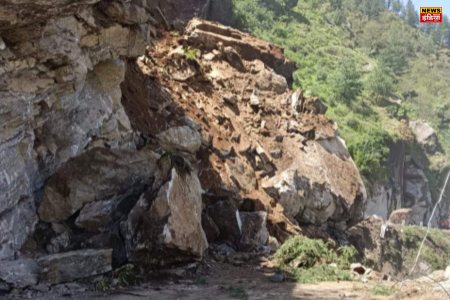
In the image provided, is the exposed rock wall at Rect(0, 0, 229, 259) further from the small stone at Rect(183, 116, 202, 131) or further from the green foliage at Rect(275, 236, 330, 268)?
the green foliage at Rect(275, 236, 330, 268)

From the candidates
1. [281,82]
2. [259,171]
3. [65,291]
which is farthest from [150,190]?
[281,82]

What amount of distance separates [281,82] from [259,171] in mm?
3560

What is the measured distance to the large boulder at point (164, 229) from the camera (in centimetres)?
674

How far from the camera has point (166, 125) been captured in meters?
10.4

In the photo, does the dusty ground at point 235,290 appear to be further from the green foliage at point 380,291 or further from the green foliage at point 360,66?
the green foliage at point 360,66

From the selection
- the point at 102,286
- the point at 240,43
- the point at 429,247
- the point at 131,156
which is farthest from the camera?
the point at 429,247

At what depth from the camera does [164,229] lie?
675 centimetres

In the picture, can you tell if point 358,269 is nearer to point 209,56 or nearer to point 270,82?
point 270,82

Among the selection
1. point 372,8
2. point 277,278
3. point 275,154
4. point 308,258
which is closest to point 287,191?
point 275,154

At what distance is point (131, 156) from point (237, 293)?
2741 mm

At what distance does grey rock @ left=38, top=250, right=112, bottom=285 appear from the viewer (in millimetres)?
6180

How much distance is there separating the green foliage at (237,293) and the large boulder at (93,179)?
1.98 meters

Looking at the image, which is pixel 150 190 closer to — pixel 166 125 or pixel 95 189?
pixel 95 189

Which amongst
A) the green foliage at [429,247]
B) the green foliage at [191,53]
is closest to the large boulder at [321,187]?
the green foliage at [191,53]
